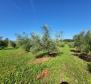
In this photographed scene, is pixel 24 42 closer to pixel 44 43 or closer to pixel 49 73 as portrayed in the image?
pixel 44 43

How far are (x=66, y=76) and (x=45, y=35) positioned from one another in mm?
26804

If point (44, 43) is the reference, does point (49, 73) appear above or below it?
below

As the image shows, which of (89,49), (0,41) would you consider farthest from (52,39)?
(0,41)

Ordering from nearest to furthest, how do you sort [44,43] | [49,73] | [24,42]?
[49,73] → [44,43] → [24,42]

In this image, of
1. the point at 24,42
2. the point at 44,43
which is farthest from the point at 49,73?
the point at 24,42

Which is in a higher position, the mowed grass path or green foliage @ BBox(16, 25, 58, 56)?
green foliage @ BBox(16, 25, 58, 56)

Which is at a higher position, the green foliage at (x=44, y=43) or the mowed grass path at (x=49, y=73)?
Result: the green foliage at (x=44, y=43)

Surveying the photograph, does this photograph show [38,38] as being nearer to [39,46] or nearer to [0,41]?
[39,46]

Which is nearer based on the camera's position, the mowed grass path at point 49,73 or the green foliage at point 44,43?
the mowed grass path at point 49,73

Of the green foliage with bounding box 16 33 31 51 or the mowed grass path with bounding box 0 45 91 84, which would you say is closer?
the mowed grass path with bounding box 0 45 91 84

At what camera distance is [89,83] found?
20875 millimetres

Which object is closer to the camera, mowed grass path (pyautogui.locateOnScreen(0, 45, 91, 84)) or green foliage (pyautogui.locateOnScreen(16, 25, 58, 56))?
mowed grass path (pyautogui.locateOnScreen(0, 45, 91, 84))

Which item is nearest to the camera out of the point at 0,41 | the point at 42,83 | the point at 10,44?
the point at 42,83

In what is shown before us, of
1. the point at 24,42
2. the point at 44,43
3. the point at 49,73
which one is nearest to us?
the point at 49,73
